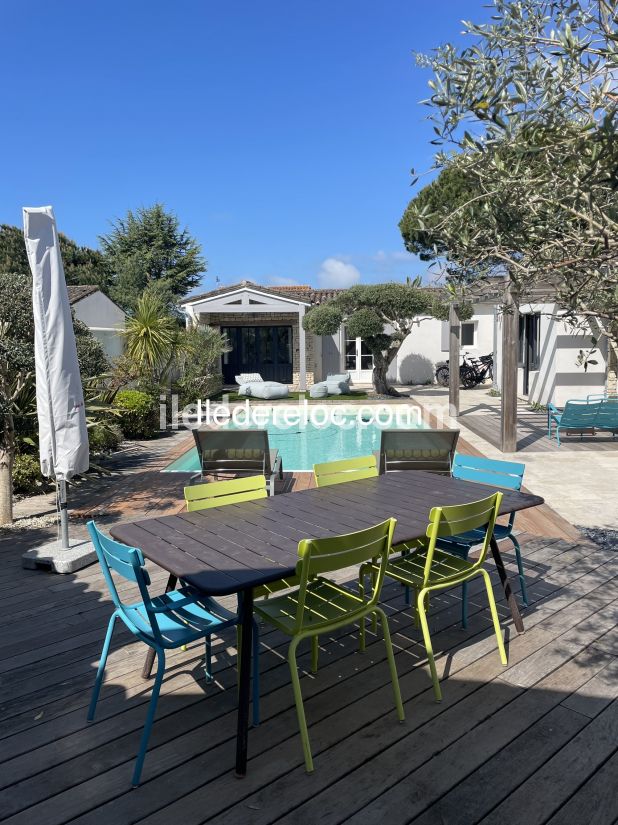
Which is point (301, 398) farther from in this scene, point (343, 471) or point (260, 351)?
point (343, 471)

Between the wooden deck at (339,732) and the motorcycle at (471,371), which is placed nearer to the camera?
the wooden deck at (339,732)

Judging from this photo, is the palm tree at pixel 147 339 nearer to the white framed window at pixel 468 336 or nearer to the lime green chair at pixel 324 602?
the lime green chair at pixel 324 602

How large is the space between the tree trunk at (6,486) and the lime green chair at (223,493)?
3.02 meters

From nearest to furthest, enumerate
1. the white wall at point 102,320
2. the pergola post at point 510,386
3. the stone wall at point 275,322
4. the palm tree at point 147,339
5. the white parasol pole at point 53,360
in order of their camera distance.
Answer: the white parasol pole at point 53,360, the pergola post at point 510,386, the palm tree at point 147,339, the white wall at point 102,320, the stone wall at point 275,322

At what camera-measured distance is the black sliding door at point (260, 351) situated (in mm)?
23172

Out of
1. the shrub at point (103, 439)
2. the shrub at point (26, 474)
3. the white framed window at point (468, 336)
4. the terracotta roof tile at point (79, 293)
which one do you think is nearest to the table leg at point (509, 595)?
the shrub at point (103, 439)

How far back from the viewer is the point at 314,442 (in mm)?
11969

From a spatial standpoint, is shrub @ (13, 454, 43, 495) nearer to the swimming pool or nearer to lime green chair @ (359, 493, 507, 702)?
the swimming pool

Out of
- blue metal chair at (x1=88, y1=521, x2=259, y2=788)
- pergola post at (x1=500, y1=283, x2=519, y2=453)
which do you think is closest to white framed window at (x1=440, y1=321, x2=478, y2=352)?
pergola post at (x1=500, y1=283, x2=519, y2=453)

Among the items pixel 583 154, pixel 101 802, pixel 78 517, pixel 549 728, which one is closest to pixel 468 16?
pixel 583 154

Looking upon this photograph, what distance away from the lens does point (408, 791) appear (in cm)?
226

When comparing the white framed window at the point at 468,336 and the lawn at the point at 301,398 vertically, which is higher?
the white framed window at the point at 468,336

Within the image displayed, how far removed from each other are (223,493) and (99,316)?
13.1m

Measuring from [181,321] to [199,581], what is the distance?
2361 cm
